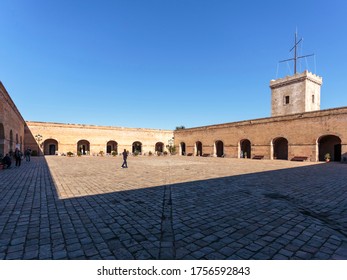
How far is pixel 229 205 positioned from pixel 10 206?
5351mm

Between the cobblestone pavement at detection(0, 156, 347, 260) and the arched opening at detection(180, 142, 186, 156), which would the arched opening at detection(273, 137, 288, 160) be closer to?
the arched opening at detection(180, 142, 186, 156)

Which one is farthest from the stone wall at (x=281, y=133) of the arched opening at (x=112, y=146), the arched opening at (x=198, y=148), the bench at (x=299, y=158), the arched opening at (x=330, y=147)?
the arched opening at (x=112, y=146)

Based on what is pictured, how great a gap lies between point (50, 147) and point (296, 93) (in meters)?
40.1

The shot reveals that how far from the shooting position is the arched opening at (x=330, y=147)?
2094 centimetres

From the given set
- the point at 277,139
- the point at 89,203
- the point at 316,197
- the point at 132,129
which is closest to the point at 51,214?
the point at 89,203

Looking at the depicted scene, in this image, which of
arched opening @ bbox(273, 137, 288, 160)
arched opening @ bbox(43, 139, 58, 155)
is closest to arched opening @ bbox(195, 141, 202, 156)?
arched opening @ bbox(273, 137, 288, 160)

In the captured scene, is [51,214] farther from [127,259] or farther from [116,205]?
[127,259]

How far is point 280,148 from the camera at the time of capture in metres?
25.3

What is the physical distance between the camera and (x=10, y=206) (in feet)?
15.9

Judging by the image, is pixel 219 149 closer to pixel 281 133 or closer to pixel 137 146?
pixel 281 133

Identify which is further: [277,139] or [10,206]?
[277,139]

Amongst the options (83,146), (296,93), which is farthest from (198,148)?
(83,146)

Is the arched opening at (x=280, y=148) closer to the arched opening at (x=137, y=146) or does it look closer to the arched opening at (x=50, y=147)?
the arched opening at (x=137, y=146)

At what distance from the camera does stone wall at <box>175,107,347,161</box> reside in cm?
1900
